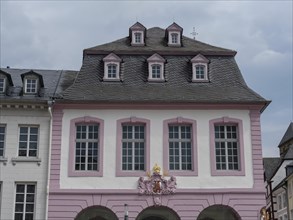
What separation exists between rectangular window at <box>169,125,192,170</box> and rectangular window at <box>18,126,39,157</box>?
6.71 meters

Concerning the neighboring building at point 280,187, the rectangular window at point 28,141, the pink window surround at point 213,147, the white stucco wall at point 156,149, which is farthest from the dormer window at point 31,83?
the neighboring building at point 280,187

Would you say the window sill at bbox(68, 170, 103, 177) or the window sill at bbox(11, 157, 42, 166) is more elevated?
the window sill at bbox(11, 157, 42, 166)

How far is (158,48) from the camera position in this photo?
30.1m

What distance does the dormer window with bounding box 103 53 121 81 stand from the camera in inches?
1131

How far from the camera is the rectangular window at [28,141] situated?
26.8 metres

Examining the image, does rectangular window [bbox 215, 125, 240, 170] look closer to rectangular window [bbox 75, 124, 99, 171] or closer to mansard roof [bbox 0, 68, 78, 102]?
rectangular window [bbox 75, 124, 99, 171]

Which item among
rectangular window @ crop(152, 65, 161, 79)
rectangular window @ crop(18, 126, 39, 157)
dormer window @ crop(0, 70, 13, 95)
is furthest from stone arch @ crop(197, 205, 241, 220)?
dormer window @ crop(0, 70, 13, 95)

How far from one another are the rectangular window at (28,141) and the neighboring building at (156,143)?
3.36 ft

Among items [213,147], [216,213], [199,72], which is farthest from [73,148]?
[216,213]

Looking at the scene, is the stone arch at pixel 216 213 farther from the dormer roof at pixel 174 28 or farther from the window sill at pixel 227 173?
the dormer roof at pixel 174 28

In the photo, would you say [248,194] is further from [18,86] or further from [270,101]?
[18,86]

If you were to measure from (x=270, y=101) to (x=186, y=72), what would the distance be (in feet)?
15.5

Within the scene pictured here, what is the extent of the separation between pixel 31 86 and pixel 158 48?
23.7ft

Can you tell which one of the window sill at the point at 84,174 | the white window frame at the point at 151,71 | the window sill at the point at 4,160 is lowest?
the window sill at the point at 84,174
